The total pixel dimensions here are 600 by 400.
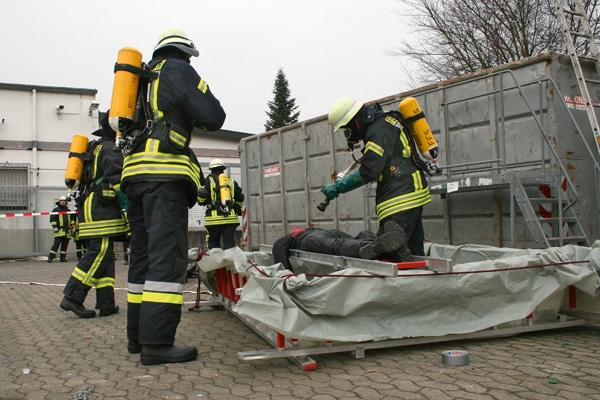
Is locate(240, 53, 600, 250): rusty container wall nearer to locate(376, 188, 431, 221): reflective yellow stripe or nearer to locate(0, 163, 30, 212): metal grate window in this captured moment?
locate(376, 188, 431, 221): reflective yellow stripe

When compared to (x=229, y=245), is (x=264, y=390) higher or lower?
lower

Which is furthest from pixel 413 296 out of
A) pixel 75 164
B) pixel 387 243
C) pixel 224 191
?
pixel 224 191

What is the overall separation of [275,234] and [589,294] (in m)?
6.75

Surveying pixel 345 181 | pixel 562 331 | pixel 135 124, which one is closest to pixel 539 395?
pixel 562 331

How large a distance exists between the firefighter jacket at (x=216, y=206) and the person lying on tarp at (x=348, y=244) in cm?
339

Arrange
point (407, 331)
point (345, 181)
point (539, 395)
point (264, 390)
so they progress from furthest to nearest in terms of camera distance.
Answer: point (345, 181), point (407, 331), point (264, 390), point (539, 395)

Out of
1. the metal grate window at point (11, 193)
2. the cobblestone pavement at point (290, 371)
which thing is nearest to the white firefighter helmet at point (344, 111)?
the cobblestone pavement at point (290, 371)

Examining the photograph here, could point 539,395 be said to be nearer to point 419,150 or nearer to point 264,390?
point 264,390

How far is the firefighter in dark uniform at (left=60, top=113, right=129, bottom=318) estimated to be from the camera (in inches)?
217

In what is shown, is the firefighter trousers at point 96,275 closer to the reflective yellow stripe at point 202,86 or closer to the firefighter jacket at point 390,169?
the reflective yellow stripe at point 202,86

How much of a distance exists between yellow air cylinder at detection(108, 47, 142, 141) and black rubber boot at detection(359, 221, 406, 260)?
185 cm

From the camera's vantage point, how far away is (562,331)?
Answer: 435cm

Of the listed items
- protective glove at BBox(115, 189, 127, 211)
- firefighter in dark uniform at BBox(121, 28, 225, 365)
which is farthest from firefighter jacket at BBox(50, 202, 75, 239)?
firefighter in dark uniform at BBox(121, 28, 225, 365)

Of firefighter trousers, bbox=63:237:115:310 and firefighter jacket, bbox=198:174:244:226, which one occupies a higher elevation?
firefighter jacket, bbox=198:174:244:226
